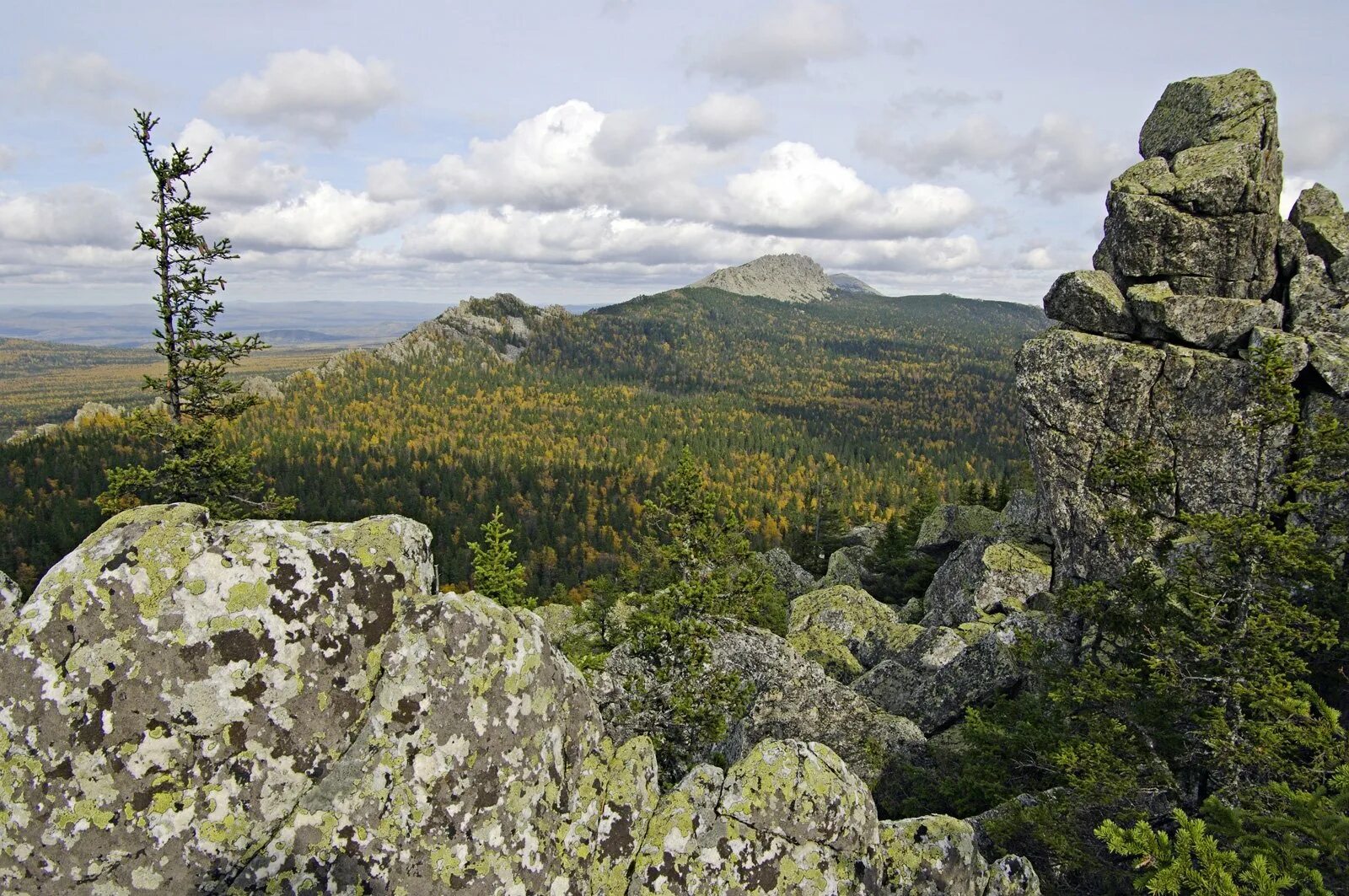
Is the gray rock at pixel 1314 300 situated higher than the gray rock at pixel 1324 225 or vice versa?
the gray rock at pixel 1324 225

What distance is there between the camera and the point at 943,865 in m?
11.8

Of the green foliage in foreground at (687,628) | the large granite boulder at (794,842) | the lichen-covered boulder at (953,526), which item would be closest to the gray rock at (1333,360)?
the green foliage in foreground at (687,628)

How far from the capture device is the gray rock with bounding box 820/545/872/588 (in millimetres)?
64375

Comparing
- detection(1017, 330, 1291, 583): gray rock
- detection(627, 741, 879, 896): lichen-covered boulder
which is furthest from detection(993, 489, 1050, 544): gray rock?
detection(627, 741, 879, 896): lichen-covered boulder

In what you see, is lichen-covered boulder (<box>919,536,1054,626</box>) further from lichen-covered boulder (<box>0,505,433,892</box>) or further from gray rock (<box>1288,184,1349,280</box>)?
lichen-covered boulder (<box>0,505,433,892</box>)

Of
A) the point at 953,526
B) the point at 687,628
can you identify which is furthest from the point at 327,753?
the point at 953,526

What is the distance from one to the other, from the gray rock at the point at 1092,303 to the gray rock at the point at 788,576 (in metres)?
38.3

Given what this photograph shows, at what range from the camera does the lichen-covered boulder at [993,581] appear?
38656 millimetres

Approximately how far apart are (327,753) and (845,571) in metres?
62.2

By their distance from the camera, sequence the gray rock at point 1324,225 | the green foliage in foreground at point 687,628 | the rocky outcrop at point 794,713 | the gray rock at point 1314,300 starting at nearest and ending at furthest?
the rocky outcrop at point 794,713, the green foliage in foreground at point 687,628, the gray rock at point 1314,300, the gray rock at point 1324,225

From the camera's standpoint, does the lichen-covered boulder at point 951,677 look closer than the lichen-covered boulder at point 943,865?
No

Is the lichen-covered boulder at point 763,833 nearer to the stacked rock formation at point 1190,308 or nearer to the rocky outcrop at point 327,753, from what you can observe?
the rocky outcrop at point 327,753

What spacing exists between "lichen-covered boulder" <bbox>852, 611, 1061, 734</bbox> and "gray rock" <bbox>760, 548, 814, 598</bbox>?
37.6m

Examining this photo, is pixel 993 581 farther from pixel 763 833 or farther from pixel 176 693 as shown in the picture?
pixel 176 693
